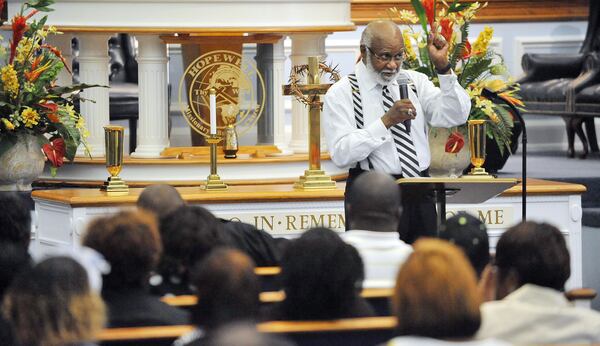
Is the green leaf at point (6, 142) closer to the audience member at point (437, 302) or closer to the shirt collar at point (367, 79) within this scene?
the shirt collar at point (367, 79)

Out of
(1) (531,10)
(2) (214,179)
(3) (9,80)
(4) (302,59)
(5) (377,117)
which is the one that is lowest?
(2) (214,179)

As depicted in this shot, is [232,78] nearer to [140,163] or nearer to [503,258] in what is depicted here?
[140,163]

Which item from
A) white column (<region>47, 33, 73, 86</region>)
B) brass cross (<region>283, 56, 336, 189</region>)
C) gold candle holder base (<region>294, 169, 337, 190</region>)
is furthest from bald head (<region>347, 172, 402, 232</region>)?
white column (<region>47, 33, 73, 86</region>)

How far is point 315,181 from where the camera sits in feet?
25.6

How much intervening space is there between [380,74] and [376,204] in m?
1.57

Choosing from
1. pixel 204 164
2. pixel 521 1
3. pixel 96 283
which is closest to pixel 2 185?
pixel 204 164

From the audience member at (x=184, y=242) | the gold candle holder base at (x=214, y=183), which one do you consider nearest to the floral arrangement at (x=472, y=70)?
the gold candle holder base at (x=214, y=183)

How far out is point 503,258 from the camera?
13.5 feet

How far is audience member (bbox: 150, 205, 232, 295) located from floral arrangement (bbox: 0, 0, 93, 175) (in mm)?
3528

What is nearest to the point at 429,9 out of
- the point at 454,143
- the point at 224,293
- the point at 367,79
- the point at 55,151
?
the point at 454,143

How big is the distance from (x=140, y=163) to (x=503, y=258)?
451cm

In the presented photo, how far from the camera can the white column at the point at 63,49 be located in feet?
Answer: 29.2

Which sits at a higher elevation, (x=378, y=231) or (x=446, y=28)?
(x=446, y=28)

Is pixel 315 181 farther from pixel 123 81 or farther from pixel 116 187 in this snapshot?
pixel 123 81
